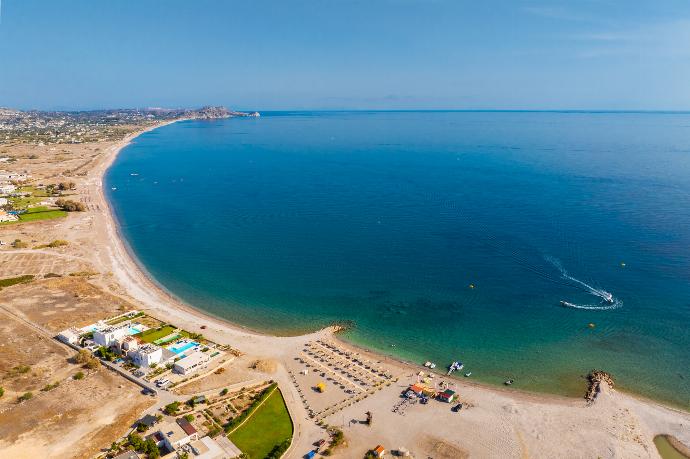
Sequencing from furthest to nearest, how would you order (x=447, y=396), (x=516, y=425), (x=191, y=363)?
(x=191, y=363), (x=447, y=396), (x=516, y=425)

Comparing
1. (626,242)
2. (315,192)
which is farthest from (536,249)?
(315,192)

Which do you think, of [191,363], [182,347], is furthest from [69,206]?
[191,363]

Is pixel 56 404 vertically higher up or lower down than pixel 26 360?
lower down

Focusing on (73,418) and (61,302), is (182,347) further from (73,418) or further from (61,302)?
(61,302)

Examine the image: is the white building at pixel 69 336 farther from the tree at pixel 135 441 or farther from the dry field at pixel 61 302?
the tree at pixel 135 441

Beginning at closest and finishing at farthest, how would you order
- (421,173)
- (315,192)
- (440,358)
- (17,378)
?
(17,378) → (440,358) → (315,192) → (421,173)

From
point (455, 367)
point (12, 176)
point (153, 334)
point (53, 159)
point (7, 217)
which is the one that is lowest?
point (455, 367)

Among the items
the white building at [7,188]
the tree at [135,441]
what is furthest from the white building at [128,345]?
the white building at [7,188]

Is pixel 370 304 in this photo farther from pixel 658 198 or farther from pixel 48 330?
pixel 658 198
